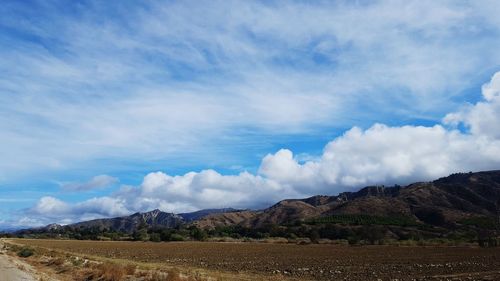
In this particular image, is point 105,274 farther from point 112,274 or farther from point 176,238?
point 176,238

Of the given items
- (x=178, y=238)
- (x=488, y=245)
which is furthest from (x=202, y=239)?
(x=488, y=245)

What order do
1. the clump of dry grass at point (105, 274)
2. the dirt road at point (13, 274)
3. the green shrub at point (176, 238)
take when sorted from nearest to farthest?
the dirt road at point (13, 274), the clump of dry grass at point (105, 274), the green shrub at point (176, 238)

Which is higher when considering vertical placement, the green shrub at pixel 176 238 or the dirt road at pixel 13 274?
the green shrub at pixel 176 238

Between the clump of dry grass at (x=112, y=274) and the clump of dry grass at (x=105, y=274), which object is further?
the clump of dry grass at (x=105, y=274)

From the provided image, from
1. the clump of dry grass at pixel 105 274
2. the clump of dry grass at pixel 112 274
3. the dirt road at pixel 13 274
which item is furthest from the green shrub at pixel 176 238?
the clump of dry grass at pixel 112 274

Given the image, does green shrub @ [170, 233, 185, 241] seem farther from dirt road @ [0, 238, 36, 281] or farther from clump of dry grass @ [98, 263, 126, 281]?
clump of dry grass @ [98, 263, 126, 281]

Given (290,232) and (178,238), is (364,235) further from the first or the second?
(178,238)

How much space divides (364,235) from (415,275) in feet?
326

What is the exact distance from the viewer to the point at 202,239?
17875 cm

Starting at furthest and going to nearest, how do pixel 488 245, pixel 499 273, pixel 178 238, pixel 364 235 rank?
1. pixel 178 238
2. pixel 364 235
3. pixel 488 245
4. pixel 499 273

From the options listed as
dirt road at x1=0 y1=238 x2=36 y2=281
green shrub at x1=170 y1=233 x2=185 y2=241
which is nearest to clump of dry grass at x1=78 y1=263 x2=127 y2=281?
dirt road at x1=0 y1=238 x2=36 y2=281

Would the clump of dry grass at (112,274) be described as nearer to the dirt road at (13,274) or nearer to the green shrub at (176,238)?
the dirt road at (13,274)

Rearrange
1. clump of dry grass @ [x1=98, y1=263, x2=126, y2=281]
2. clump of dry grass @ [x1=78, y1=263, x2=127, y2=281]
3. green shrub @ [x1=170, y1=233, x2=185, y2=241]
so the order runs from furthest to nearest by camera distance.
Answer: green shrub @ [x1=170, y1=233, x2=185, y2=241], clump of dry grass @ [x1=78, y1=263, x2=127, y2=281], clump of dry grass @ [x1=98, y1=263, x2=126, y2=281]

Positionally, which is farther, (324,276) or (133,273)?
(324,276)
